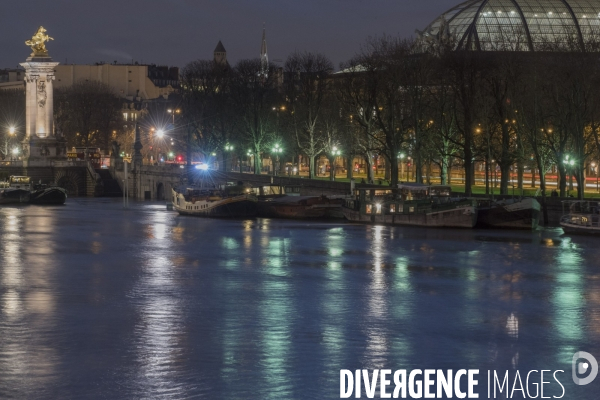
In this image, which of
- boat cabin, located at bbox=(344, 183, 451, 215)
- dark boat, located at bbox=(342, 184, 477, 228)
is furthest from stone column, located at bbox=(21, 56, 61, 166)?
boat cabin, located at bbox=(344, 183, 451, 215)

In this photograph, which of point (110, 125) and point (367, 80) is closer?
point (367, 80)

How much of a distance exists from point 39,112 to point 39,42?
25.6 ft

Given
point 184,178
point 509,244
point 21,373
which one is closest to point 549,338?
point 21,373

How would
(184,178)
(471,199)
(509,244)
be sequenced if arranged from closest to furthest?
(509,244) < (471,199) < (184,178)

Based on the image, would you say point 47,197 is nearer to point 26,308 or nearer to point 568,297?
point 26,308

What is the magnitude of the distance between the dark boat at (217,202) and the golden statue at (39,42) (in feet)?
154

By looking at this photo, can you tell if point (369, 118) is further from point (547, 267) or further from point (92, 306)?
point (92, 306)

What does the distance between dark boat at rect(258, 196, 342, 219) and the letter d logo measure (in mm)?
50716

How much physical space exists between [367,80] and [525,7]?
9253 centimetres

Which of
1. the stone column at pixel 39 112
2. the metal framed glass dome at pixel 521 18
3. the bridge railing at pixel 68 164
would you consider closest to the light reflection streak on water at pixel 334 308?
the bridge railing at pixel 68 164

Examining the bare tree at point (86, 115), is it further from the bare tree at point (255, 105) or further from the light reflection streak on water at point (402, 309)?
the light reflection streak on water at point (402, 309)

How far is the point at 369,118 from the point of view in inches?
3536

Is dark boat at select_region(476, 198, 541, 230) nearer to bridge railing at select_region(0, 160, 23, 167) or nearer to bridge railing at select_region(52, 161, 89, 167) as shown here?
bridge railing at select_region(52, 161, 89, 167)

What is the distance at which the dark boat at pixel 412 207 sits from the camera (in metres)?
68.2
